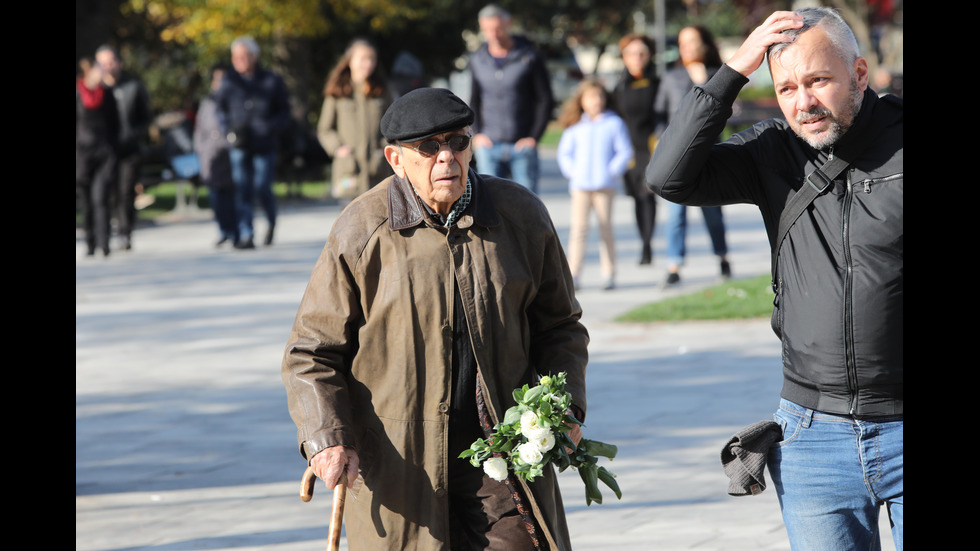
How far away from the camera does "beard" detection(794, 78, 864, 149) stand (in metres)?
3.20

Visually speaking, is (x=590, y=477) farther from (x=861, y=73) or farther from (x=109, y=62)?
(x=109, y=62)

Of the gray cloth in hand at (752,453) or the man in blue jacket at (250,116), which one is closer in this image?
the gray cloth in hand at (752,453)

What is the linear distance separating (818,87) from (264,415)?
5.09 meters

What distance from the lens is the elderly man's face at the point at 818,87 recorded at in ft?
10.4

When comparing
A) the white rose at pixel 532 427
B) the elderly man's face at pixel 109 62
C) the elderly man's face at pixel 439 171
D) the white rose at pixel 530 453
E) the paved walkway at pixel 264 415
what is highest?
the elderly man's face at pixel 109 62

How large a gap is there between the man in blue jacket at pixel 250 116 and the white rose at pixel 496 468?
37.9 ft

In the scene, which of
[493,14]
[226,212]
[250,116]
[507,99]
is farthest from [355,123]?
[226,212]

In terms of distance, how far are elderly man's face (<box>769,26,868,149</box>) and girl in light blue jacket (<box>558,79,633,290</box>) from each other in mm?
8145

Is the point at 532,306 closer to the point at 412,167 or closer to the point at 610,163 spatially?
the point at 412,167

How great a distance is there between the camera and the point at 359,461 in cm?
379

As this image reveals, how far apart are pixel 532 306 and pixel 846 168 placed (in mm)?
1091

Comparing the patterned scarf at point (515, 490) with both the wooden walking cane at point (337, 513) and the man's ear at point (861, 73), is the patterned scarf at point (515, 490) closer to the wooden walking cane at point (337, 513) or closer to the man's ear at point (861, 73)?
the wooden walking cane at point (337, 513)

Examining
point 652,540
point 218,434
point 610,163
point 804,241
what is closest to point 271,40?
point 610,163

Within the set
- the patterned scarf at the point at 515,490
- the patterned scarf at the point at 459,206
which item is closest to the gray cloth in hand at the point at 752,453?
the patterned scarf at the point at 515,490
